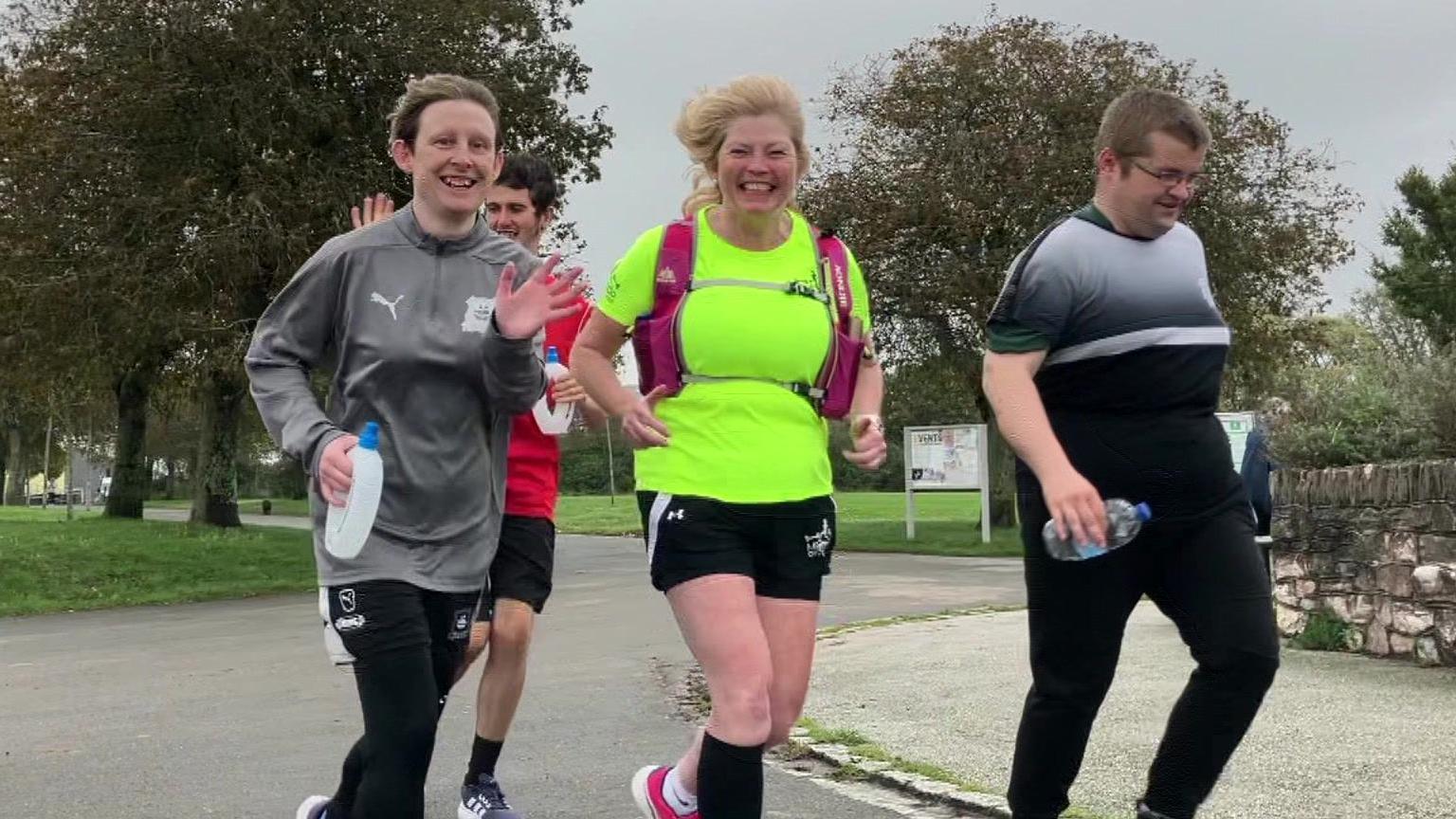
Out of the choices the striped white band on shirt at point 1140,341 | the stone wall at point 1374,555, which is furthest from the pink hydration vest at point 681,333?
the stone wall at point 1374,555

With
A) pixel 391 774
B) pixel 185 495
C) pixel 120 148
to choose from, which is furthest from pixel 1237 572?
pixel 185 495

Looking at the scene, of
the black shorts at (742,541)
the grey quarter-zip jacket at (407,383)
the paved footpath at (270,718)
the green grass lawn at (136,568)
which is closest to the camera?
the grey quarter-zip jacket at (407,383)

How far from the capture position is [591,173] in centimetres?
2912

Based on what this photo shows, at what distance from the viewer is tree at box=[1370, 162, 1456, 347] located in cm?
4253

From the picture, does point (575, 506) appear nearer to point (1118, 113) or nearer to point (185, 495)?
point (185, 495)

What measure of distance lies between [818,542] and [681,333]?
0.64 m

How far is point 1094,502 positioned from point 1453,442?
251 inches

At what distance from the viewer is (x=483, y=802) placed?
17.1 ft

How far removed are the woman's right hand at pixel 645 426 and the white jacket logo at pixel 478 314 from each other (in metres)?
0.43

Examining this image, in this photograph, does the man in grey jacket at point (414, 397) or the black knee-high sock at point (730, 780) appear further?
the black knee-high sock at point (730, 780)

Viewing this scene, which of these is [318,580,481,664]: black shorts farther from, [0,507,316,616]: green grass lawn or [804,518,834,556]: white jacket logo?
[0,507,316,616]: green grass lawn

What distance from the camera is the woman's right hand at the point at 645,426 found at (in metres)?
3.84

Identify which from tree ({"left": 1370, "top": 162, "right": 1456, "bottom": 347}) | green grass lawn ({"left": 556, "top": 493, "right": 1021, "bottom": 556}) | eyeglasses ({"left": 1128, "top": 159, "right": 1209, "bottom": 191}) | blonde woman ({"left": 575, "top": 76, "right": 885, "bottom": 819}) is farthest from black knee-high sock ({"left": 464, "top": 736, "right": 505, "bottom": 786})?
tree ({"left": 1370, "top": 162, "right": 1456, "bottom": 347})

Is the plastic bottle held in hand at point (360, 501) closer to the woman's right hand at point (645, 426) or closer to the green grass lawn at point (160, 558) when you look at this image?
the woman's right hand at point (645, 426)
